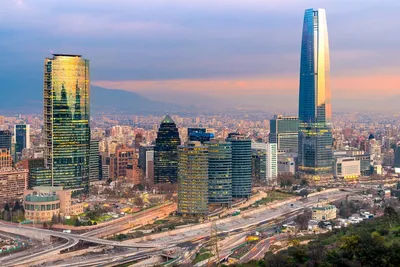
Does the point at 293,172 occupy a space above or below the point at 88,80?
below

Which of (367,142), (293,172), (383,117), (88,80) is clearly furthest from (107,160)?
(383,117)

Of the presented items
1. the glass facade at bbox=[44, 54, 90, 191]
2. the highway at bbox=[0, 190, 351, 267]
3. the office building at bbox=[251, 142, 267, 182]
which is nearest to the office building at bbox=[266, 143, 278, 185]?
the office building at bbox=[251, 142, 267, 182]

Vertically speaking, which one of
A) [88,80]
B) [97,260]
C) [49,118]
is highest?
[88,80]

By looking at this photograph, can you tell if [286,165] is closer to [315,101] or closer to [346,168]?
[346,168]

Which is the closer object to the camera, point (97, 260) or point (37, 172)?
point (97, 260)

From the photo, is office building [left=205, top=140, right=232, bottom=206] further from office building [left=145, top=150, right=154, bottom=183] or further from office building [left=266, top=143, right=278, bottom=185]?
office building [left=266, top=143, right=278, bottom=185]

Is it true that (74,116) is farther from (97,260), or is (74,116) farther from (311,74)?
(311,74)
